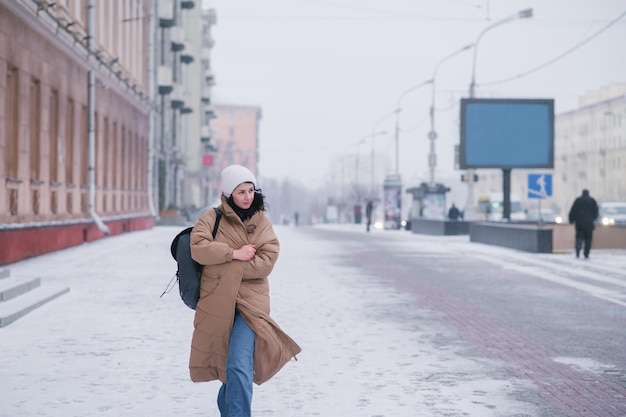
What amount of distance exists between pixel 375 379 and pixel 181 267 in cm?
318

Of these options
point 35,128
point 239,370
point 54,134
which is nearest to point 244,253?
point 239,370

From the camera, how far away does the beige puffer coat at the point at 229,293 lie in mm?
5570

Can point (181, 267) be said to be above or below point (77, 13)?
below

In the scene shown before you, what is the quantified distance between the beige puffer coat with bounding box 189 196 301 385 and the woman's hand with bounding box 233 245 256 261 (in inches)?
1.2

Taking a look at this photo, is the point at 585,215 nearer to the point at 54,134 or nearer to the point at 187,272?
the point at 54,134

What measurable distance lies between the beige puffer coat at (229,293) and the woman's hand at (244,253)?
0.10ft

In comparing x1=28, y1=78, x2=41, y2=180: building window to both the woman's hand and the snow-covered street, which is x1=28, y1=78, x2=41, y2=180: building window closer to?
the snow-covered street

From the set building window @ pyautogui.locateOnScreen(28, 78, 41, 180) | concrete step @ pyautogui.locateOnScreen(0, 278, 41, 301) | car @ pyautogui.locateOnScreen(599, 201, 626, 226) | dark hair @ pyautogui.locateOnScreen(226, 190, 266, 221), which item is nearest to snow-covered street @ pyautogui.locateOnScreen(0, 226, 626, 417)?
concrete step @ pyautogui.locateOnScreen(0, 278, 41, 301)

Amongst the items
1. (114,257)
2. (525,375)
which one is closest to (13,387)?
(525,375)

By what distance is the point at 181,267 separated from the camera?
562cm

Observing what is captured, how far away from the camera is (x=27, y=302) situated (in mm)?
13383

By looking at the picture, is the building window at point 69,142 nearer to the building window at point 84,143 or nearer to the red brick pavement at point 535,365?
the building window at point 84,143

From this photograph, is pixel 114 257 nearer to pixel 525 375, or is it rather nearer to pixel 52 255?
pixel 52 255

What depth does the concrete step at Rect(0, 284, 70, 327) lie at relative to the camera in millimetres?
11945
